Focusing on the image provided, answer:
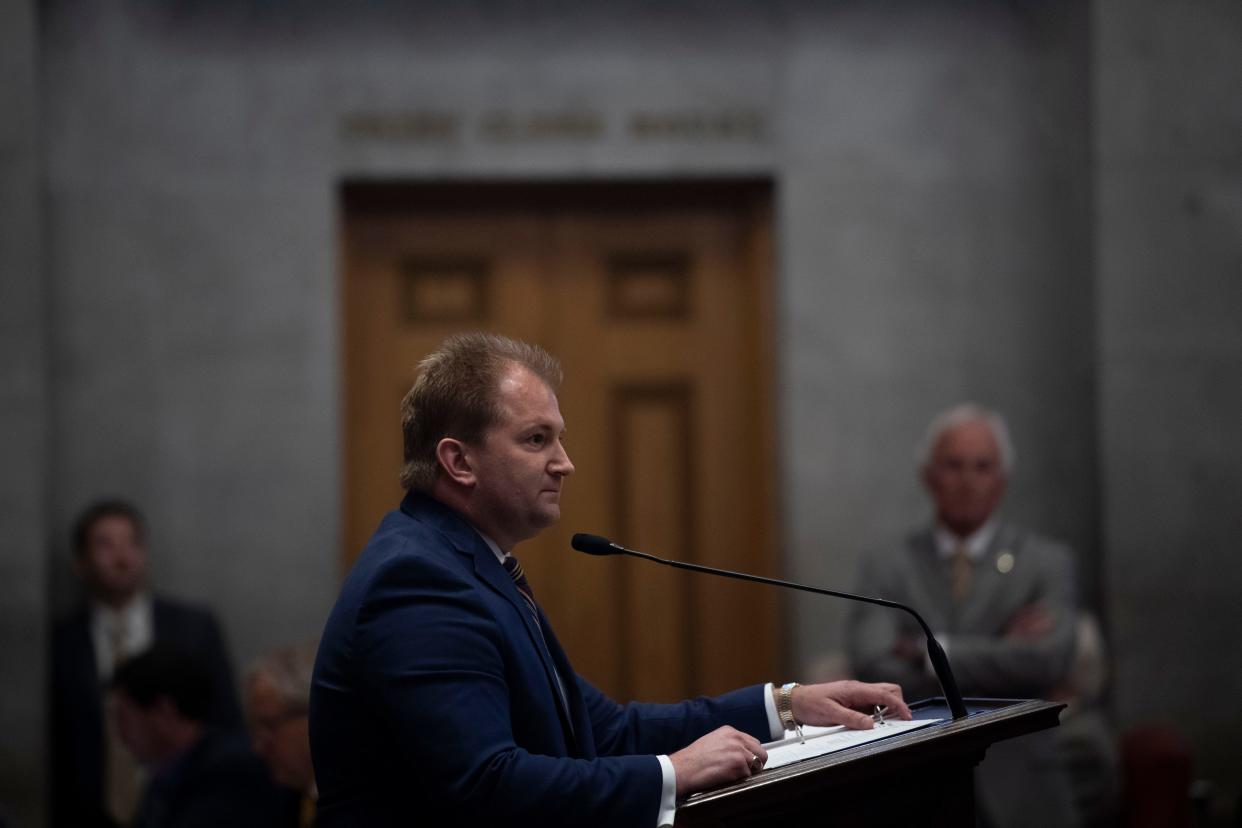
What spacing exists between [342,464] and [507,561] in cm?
315

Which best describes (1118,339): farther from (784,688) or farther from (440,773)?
(440,773)

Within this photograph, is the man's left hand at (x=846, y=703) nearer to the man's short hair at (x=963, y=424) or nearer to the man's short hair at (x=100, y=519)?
the man's short hair at (x=963, y=424)

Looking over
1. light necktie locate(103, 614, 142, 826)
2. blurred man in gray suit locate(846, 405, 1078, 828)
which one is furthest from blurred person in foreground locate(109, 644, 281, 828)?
blurred man in gray suit locate(846, 405, 1078, 828)

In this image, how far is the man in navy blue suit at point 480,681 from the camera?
185cm

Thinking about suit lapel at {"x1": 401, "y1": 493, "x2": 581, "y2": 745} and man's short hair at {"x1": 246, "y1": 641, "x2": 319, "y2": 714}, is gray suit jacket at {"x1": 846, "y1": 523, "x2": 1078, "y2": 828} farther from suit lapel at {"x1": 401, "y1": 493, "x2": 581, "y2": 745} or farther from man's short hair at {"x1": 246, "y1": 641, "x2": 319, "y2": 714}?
suit lapel at {"x1": 401, "y1": 493, "x2": 581, "y2": 745}

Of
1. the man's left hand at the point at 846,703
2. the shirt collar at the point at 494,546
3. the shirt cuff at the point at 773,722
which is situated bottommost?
the shirt cuff at the point at 773,722

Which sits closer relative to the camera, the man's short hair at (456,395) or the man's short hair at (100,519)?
the man's short hair at (456,395)

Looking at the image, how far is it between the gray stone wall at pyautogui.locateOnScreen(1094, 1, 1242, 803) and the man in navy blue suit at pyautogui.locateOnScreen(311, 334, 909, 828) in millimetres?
3095

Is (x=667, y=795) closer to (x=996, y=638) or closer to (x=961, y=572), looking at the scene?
(x=996, y=638)

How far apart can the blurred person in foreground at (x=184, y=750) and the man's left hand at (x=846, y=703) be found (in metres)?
1.42

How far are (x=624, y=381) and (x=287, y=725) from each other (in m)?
2.36

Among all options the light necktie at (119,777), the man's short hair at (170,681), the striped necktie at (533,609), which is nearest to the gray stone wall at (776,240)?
the light necktie at (119,777)

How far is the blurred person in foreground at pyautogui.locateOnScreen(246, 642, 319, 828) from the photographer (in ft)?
11.1

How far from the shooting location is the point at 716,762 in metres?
1.88
